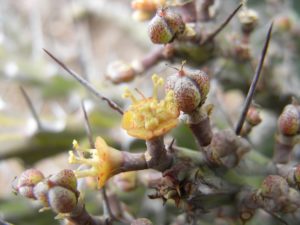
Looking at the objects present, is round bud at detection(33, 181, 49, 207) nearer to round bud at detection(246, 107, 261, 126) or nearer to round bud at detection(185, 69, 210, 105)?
round bud at detection(185, 69, 210, 105)

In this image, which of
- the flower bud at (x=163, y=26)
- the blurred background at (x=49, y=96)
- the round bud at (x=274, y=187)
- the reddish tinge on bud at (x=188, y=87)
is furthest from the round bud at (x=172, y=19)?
the blurred background at (x=49, y=96)

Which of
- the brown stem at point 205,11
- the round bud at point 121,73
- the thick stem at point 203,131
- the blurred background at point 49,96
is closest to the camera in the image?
the thick stem at point 203,131

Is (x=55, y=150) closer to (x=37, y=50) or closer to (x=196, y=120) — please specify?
(x=37, y=50)

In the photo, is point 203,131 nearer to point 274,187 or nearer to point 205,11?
point 274,187

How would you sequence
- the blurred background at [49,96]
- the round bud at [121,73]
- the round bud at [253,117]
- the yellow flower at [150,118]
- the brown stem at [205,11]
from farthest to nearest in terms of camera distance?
1. the blurred background at [49,96]
2. the round bud at [121,73]
3. the brown stem at [205,11]
4. the round bud at [253,117]
5. the yellow flower at [150,118]

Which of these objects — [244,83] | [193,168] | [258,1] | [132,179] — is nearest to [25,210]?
[132,179]

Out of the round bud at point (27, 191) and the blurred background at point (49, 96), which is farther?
the blurred background at point (49, 96)

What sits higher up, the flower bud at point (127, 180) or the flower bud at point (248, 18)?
the flower bud at point (248, 18)

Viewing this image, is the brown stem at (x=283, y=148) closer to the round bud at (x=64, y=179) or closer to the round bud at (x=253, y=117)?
the round bud at (x=253, y=117)
